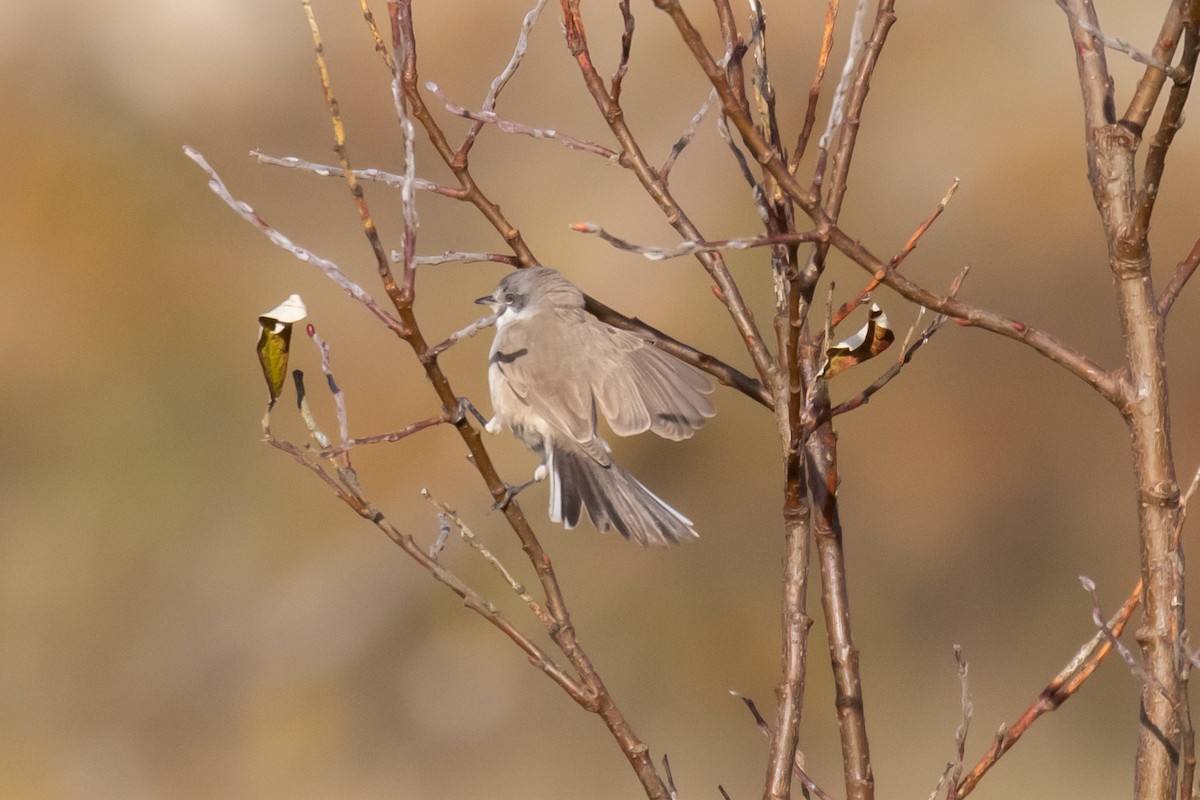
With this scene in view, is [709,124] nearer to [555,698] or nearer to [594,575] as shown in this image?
[594,575]

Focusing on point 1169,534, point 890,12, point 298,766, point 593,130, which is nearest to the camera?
point 1169,534

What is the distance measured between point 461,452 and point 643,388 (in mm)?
4666

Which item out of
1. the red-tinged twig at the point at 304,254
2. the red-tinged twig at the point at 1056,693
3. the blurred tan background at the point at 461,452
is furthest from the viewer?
the blurred tan background at the point at 461,452

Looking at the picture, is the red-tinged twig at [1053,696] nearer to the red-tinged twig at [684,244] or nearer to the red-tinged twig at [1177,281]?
the red-tinged twig at [1177,281]

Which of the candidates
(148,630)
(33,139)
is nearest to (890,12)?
(148,630)

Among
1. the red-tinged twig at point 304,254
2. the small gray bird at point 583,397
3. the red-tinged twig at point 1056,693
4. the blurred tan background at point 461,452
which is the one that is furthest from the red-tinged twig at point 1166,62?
the blurred tan background at point 461,452

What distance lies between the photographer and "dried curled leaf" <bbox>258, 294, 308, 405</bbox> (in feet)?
6.20

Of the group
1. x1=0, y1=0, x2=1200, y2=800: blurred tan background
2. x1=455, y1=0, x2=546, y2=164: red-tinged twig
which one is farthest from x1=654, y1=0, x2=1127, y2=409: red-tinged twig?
x1=0, y1=0, x2=1200, y2=800: blurred tan background

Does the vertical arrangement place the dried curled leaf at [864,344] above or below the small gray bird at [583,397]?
below

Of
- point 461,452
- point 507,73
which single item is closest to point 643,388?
point 507,73

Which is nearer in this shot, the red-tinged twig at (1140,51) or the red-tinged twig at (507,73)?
the red-tinged twig at (1140,51)

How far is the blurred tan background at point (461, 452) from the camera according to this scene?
7.52 m

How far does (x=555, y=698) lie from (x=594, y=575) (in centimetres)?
82

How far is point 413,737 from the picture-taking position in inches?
298
